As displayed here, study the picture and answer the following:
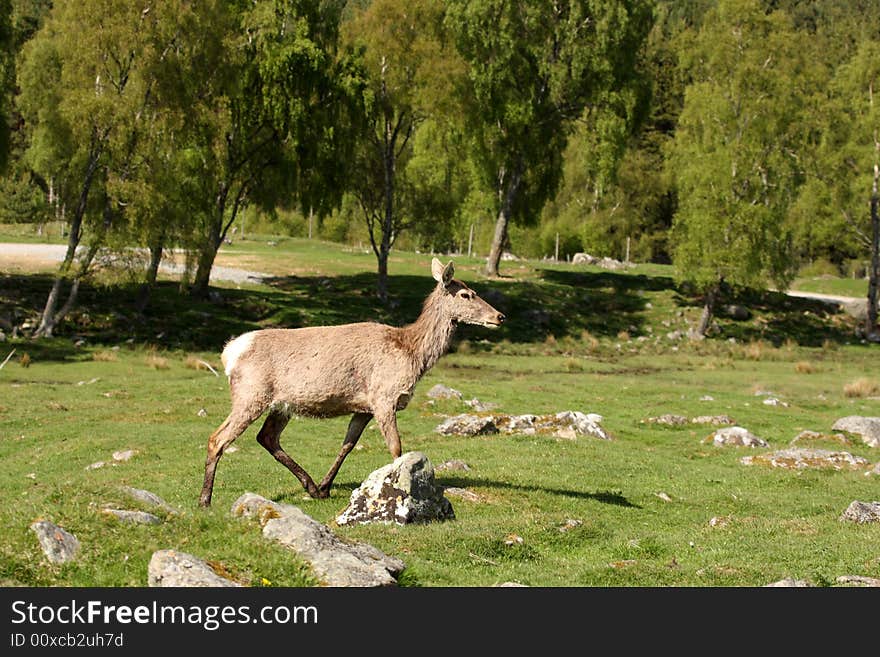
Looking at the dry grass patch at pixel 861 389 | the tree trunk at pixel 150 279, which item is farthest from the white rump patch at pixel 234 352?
the dry grass patch at pixel 861 389

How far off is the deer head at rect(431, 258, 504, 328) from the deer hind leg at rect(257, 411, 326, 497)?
128 inches

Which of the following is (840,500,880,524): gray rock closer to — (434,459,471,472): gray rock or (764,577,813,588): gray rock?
(764,577,813,588): gray rock

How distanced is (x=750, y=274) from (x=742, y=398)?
22.3 metres

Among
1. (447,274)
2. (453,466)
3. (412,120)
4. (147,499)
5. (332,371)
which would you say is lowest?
(453,466)

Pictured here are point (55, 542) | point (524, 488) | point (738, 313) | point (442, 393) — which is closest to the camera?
point (55, 542)

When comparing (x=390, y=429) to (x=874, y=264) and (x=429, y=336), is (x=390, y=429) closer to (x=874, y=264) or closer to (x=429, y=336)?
(x=429, y=336)

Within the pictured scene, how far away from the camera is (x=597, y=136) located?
64.0 meters

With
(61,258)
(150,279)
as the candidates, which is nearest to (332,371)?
(150,279)

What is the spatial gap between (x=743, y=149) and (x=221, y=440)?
50.2 metres

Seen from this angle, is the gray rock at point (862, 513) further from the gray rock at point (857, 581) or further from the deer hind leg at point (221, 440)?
the deer hind leg at point (221, 440)

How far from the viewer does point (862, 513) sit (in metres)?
16.4

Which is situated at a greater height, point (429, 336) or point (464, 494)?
point (429, 336)

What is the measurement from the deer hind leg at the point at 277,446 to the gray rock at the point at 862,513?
9.08 metres

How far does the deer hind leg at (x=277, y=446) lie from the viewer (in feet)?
51.5
